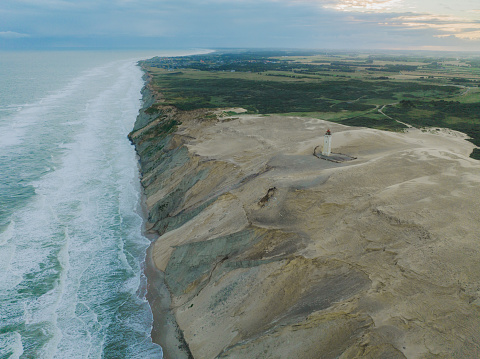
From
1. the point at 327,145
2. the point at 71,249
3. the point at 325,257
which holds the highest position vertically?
the point at 327,145

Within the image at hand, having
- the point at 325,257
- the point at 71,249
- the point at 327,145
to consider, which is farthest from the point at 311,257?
the point at 71,249

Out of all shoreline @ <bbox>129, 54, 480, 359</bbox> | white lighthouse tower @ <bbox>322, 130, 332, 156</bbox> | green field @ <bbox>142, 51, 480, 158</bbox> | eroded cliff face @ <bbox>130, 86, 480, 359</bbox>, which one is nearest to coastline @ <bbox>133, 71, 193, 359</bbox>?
shoreline @ <bbox>129, 54, 480, 359</bbox>

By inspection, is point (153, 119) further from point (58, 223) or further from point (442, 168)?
point (442, 168)

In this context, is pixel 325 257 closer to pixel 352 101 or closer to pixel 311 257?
pixel 311 257

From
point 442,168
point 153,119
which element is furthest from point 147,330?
point 153,119

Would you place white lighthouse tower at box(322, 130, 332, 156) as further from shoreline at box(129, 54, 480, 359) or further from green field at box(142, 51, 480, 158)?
green field at box(142, 51, 480, 158)

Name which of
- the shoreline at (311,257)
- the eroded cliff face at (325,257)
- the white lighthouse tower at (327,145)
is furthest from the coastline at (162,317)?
the white lighthouse tower at (327,145)
